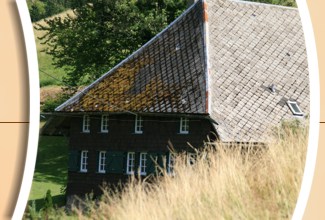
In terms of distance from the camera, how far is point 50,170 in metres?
5.16

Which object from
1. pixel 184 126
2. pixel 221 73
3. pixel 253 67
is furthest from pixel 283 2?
pixel 184 126

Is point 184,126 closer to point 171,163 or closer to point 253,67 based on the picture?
point 171,163

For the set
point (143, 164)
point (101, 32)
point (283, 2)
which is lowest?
point (143, 164)

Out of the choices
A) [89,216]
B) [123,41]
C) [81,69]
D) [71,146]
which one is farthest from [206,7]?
[89,216]

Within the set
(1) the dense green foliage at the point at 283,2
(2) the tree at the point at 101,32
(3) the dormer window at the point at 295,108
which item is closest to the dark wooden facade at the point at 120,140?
(2) the tree at the point at 101,32

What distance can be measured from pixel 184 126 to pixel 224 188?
1.55 feet

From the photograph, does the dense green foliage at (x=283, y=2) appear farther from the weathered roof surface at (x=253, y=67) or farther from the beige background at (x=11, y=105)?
the beige background at (x=11, y=105)

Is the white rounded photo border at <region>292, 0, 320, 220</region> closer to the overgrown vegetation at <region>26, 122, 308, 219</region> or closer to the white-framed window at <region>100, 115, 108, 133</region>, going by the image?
the overgrown vegetation at <region>26, 122, 308, 219</region>

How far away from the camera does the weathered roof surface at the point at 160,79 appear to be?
17.4 ft

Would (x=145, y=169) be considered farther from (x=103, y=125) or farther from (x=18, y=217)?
(x=18, y=217)

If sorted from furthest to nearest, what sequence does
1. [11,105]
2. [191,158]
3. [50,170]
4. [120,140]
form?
[120,140] < [191,158] < [50,170] < [11,105]

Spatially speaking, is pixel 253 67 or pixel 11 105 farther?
pixel 253 67

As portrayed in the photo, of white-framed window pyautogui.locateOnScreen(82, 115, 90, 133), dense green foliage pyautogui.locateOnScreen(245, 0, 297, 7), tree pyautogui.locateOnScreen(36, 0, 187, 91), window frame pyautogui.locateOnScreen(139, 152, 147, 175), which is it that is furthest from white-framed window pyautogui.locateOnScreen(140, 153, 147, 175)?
dense green foliage pyautogui.locateOnScreen(245, 0, 297, 7)

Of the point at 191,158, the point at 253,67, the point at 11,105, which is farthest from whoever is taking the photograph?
the point at 253,67
